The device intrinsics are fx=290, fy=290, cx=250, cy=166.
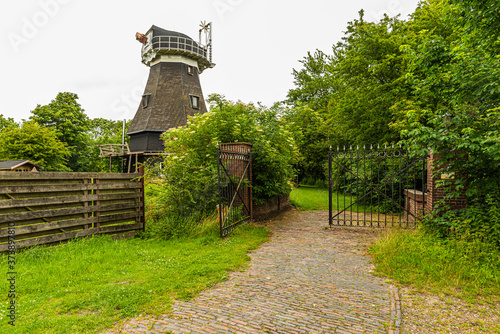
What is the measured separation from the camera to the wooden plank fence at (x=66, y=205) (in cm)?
544

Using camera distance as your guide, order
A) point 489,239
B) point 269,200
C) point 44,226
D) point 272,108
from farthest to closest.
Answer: point 272,108 → point 269,200 → point 44,226 → point 489,239

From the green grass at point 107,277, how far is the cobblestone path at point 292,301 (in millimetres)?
304

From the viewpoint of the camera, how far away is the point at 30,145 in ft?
71.8

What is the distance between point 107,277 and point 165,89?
80.9ft

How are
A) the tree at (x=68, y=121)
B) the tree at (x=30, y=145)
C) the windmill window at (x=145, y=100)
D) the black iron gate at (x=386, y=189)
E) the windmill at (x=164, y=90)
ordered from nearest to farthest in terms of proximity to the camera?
the black iron gate at (x=386, y=189) < the tree at (x=30, y=145) < the windmill at (x=164, y=90) < the windmill window at (x=145, y=100) < the tree at (x=68, y=121)

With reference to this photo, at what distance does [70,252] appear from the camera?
559 cm

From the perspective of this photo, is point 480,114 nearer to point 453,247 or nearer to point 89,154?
point 453,247

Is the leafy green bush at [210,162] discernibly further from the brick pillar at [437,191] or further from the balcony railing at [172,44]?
the balcony railing at [172,44]

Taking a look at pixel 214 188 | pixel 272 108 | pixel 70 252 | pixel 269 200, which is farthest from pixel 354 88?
pixel 70 252

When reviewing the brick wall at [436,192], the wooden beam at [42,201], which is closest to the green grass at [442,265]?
the brick wall at [436,192]

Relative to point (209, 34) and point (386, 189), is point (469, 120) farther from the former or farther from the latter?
point (209, 34)

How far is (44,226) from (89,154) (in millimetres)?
28902

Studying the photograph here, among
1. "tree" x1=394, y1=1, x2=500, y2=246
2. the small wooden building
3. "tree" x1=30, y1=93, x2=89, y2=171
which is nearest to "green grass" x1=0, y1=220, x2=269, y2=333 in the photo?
"tree" x1=394, y1=1, x2=500, y2=246

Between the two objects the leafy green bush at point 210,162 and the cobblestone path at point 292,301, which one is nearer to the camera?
the cobblestone path at point 292,301
